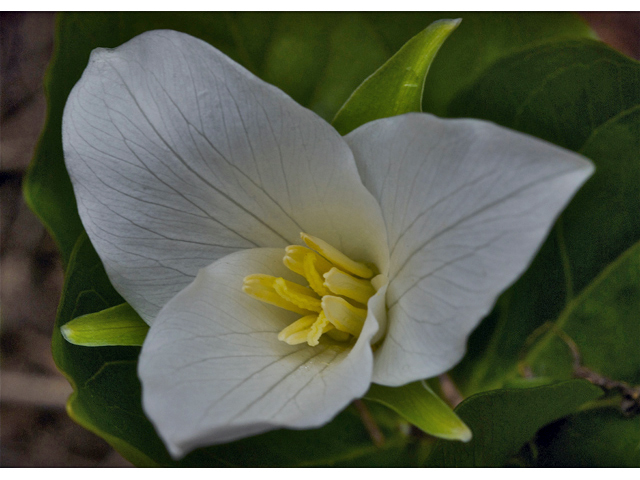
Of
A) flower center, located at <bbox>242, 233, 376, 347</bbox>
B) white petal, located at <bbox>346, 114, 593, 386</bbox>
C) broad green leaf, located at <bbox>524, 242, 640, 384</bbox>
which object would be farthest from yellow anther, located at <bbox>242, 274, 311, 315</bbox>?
broad green leaf, located at <bbox>524, 242, 640, 384</bbox>

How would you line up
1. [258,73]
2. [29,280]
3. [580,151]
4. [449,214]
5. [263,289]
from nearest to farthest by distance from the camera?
[449,214]
[263,289]
[580,151]
[258,73]
[29,280]

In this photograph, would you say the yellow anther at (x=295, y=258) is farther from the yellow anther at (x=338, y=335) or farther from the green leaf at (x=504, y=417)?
the green leaf at (x=504, y=417)

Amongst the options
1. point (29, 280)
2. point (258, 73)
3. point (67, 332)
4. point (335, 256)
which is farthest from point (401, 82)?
point (29, 280)

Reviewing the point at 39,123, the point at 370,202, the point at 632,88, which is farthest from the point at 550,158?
the point at 39,123

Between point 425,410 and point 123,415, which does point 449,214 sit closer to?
point 425,410

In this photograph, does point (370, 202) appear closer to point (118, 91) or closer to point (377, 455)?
point (118, 91)

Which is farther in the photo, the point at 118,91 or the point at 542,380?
the point at 542,380

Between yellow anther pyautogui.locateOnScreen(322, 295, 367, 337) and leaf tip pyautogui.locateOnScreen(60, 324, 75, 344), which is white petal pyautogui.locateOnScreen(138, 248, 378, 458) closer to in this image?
yellow anther pyautogui.locateOnScreen(322, 295, 367, 337)
